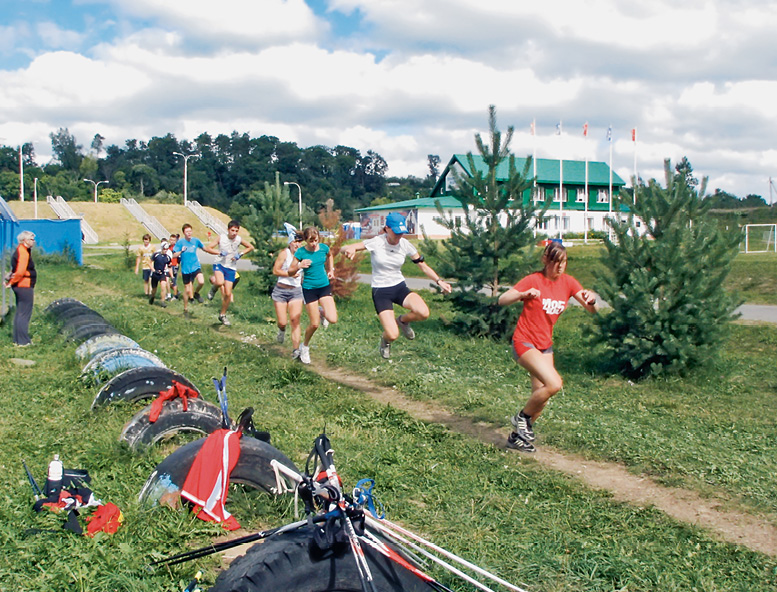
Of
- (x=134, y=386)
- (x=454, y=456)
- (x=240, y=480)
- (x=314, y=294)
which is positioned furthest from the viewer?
(x=314, y=294)

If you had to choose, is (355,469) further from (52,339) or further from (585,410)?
(52,339)

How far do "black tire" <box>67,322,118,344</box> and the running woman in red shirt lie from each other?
6844mm

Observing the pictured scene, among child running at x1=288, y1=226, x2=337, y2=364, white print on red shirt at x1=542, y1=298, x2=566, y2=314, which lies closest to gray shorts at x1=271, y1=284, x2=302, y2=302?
child running at x1=288, y1=226, x2=337, y2=364

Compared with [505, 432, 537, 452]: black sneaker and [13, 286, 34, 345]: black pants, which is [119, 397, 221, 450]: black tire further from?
[13, 286, 34, 345]: black pants

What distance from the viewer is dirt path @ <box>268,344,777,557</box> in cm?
488

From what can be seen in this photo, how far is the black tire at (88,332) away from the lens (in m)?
11.3

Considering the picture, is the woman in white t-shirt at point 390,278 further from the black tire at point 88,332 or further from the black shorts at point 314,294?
the black tire at point 88,332

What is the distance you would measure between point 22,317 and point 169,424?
7.46 meters

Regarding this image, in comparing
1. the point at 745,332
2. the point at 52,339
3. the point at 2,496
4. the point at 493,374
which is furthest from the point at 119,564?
the point at 745,332

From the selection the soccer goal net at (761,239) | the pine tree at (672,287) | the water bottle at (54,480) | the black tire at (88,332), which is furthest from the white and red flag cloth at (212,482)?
the soccer goal net at (761,239)

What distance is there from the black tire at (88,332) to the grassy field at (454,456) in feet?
0.84

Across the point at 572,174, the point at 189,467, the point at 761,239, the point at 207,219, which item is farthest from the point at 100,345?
the point at 207,219

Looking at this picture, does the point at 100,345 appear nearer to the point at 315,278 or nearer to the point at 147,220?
the point at 315,278

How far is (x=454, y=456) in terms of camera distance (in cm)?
646
